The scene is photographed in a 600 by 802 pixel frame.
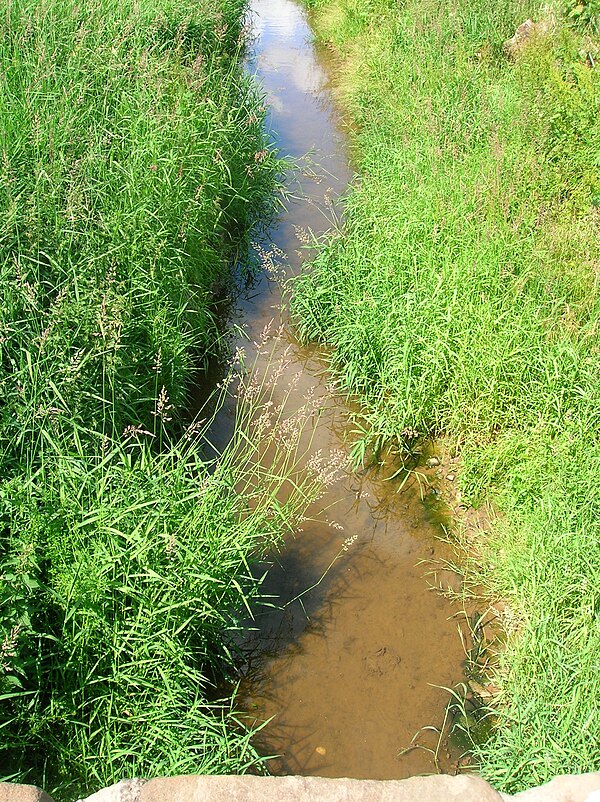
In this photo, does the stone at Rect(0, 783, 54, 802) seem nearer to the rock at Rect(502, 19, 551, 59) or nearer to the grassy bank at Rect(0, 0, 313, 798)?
the grassy bank at Rect(0, 0, 313, 798)

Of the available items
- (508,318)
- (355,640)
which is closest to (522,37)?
(508,318)

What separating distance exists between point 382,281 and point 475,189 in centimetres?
92

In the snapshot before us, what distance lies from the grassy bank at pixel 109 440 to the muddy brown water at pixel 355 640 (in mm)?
197

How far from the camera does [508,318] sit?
454 cm

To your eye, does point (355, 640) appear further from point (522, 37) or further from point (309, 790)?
point (522, 37)

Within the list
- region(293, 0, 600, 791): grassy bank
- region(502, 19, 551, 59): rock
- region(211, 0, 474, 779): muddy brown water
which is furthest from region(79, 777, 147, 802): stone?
region(502, 19, 551, 59): rock

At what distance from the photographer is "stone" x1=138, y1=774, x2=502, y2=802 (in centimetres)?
210

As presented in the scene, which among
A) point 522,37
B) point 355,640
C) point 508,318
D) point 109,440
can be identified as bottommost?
point 355,640

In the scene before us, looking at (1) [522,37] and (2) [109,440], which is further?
(1) [522,37]

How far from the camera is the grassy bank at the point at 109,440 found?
112 inches

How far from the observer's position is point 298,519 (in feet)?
12.6

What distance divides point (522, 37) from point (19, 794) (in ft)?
25.3

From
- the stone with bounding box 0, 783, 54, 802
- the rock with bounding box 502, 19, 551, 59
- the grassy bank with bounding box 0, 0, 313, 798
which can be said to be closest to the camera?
the stone with bounding box 0, 783, 54, 802

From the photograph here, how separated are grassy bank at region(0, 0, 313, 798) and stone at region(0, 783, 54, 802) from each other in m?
0.48
